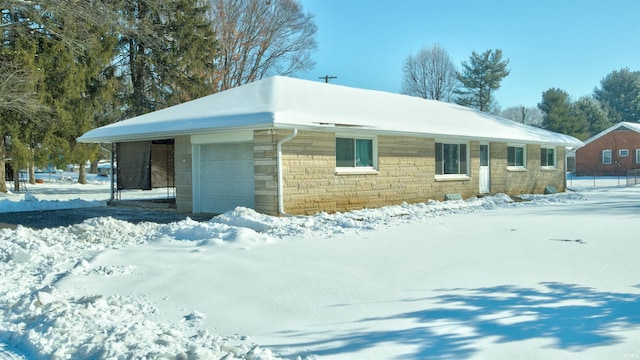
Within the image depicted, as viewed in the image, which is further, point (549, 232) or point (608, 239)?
point (549, 232)

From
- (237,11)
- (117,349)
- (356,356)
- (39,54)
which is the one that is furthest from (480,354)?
(237,11)

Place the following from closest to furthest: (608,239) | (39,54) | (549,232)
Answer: (608,239), (549,232), (39,54)

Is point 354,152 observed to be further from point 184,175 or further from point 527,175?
point 527,175

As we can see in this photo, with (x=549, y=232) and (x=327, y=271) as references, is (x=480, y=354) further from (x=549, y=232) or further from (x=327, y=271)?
(x=549, y=232)

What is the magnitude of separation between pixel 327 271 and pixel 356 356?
8.55ft

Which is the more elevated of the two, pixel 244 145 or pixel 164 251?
pixel 244 145

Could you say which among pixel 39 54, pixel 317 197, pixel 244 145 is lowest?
pixel 317 197

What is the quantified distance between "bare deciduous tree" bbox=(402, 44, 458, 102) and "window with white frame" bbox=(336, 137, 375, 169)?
35.4m

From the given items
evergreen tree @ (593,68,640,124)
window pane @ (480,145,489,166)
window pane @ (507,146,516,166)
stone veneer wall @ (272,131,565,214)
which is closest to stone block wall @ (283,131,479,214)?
stone veneer wall @ (272,131,565,214)

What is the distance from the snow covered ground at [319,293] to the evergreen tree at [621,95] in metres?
64.7

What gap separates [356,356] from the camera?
386 centimetres

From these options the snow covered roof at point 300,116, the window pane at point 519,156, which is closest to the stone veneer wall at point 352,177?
the snow covered roof at point 300,116

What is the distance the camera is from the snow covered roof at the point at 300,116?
40.1 feet

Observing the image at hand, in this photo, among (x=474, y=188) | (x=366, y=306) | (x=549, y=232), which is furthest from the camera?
(x=474, y=188)
